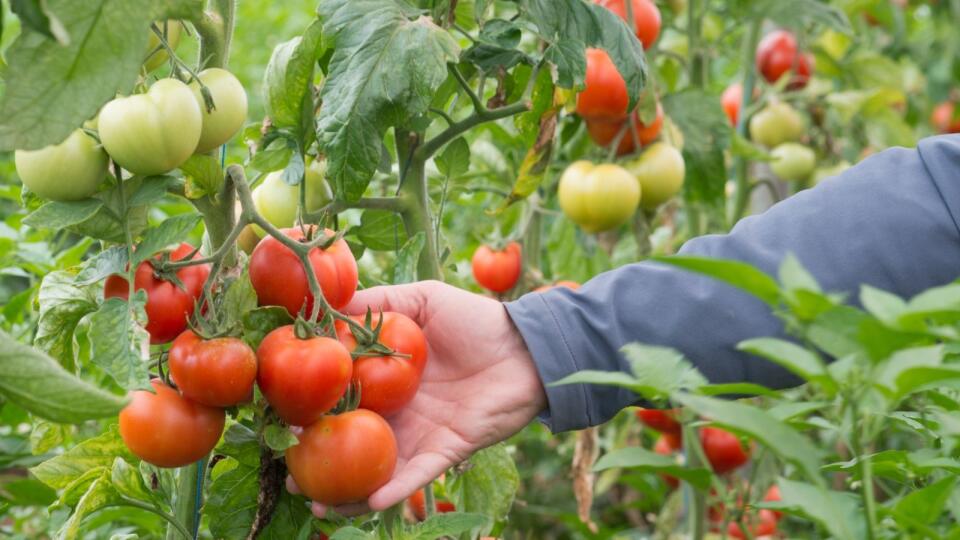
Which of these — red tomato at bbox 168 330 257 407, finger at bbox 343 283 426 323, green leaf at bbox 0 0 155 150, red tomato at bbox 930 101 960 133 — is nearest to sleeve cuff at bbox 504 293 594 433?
finger at bbox 343 283 426 323

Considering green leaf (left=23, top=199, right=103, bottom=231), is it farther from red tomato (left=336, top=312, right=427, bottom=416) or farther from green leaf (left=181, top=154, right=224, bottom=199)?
red tomato (left=336, top=312, right=427, bottom=416)

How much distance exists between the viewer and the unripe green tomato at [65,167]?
939 mm

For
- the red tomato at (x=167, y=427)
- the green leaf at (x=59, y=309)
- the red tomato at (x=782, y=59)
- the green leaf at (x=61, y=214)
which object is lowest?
the red tomato at (x=782, y=59)

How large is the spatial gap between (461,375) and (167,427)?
376 millimetres

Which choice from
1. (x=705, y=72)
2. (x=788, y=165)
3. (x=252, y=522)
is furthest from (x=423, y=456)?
(x=788, y=165)

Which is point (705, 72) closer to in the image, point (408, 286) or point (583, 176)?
point (583, 176)

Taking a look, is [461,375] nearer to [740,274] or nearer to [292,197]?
[292,197]

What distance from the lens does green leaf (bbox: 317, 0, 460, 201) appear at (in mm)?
1047

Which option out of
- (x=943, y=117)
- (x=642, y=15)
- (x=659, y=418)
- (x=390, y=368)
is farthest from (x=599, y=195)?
(x=943, y=117)

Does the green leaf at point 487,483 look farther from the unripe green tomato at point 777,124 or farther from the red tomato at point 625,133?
the unripe green tomato at point 777,124

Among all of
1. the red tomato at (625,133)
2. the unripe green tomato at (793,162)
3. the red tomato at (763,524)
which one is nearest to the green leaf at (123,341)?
the red tomato at (625,133)

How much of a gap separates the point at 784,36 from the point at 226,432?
1745 mm

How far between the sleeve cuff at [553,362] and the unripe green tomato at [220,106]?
38 cm

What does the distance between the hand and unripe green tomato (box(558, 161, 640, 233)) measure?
1.58 ft
